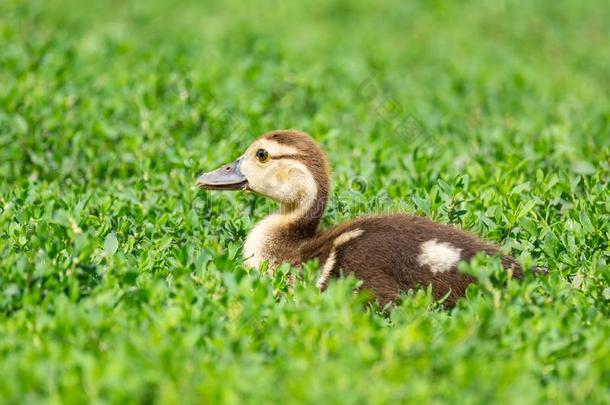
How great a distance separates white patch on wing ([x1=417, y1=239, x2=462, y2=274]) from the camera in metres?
5.47

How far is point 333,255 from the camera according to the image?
5711 mm

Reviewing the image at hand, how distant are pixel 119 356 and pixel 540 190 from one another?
3546 mm

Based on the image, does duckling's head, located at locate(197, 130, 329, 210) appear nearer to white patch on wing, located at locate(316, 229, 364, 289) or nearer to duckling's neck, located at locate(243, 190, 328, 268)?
duckling's neck, located at locate(243, 190, 328, 268)

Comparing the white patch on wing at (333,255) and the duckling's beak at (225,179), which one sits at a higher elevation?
the duckling's beak at (225,179)

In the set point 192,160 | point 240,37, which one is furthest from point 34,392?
point 240,37

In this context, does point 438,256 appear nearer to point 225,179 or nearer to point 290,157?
point 290,157

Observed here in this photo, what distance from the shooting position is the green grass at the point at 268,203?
4203 mm

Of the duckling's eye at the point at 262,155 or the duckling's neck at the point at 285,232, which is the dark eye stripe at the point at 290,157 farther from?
the duckling's neck at the point at 285,232

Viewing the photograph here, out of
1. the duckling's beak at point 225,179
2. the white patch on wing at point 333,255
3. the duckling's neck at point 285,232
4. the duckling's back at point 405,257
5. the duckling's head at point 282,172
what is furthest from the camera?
the duckling's beak at point 225,179

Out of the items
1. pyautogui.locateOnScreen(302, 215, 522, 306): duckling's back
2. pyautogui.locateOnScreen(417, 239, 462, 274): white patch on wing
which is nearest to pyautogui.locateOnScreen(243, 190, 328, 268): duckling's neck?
pyautogui.locateOnScreen(302, 215, 522, 306): duckling's back

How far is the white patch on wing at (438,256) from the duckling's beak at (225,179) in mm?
1376

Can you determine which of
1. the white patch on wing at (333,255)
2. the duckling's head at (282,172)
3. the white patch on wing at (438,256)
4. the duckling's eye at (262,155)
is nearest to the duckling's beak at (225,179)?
the duckling's head at (282,172)

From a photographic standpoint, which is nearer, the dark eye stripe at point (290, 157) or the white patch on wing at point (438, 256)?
the white patch on wing at point (438, 256)

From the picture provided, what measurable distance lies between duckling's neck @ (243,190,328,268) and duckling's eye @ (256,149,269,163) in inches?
12.5
